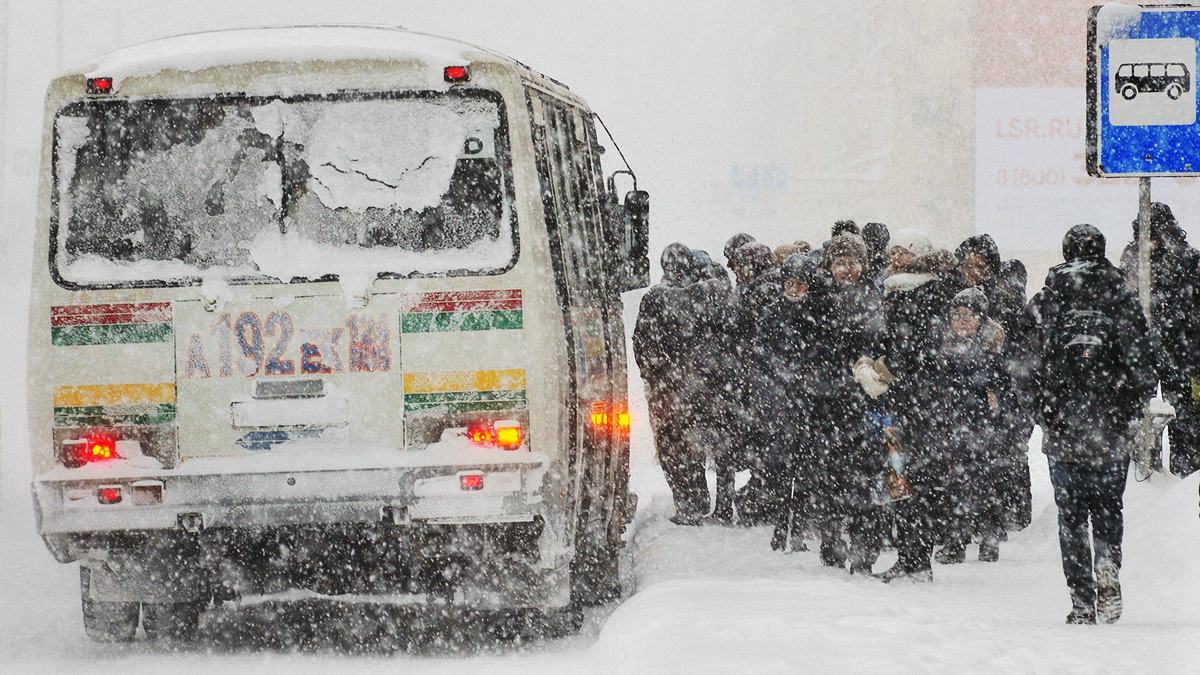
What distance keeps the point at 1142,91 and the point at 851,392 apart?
8.05 feet

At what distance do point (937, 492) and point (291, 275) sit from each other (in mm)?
4156

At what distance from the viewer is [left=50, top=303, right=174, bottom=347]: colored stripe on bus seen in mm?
6941

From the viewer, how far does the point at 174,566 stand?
7.09m

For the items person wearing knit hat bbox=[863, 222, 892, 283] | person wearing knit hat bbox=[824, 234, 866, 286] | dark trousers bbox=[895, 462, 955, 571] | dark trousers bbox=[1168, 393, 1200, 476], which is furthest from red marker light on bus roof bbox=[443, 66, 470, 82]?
dark trousers bbox=[1168, 393, 1200, 476]

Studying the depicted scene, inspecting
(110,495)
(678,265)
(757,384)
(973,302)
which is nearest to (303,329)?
(110,495)

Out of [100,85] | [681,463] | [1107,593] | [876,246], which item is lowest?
[1107,593]

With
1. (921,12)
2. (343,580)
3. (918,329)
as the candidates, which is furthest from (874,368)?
(921,12)

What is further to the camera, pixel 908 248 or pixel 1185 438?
pixel 1185 438

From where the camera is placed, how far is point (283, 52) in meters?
7.16

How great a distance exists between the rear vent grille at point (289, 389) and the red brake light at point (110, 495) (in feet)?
2.29

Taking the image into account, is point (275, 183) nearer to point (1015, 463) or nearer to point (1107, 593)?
point (1107, 593)

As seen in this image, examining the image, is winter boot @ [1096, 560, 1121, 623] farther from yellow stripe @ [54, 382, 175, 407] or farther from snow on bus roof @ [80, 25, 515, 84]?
yellow stripe @ [54, 382, 175, 407]

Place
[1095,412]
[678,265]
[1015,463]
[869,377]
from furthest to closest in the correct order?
[678,265] → [1015,463] → [869,377] → [1095,412]

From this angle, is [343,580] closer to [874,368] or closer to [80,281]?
[80,281]
